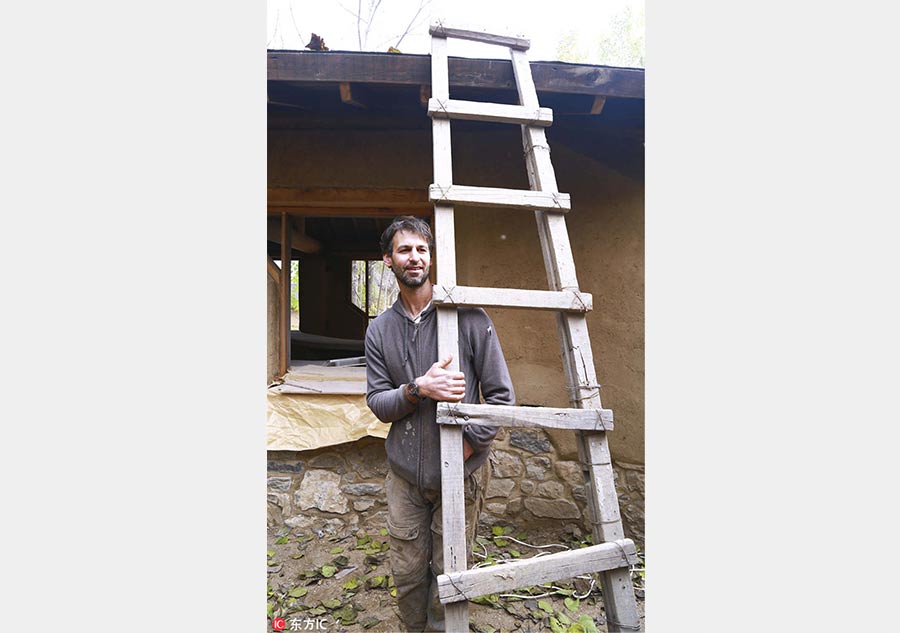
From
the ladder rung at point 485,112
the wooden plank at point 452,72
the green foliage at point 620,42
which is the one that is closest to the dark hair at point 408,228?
the ladder rung at point 485,112

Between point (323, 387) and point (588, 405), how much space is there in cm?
188

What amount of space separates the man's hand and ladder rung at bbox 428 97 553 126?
99 centimetres

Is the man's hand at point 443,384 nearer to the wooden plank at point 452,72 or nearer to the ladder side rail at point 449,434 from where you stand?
the ladder side rail at point 449,434

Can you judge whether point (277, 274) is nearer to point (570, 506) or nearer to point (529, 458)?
point (529, 458)

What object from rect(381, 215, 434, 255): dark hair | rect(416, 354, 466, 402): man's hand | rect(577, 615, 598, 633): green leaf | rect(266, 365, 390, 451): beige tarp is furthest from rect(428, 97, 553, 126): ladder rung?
rect(577, 615, 598, 633): green leaf

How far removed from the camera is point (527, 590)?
274cm

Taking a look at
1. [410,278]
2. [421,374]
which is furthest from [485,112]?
[421,374]

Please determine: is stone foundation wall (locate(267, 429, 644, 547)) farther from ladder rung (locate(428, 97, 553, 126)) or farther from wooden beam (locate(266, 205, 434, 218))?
ladder rung (locate(428, 97, 553, 126))

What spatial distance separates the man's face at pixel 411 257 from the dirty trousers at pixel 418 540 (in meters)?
0.80

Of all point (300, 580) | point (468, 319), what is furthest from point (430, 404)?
point (300, 580)

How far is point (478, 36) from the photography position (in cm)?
216

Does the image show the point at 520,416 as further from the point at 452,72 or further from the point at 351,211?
the point at 351,211

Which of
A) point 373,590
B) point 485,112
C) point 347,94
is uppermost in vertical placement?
point 347,94

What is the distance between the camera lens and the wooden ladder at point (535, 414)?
5.11 ft
